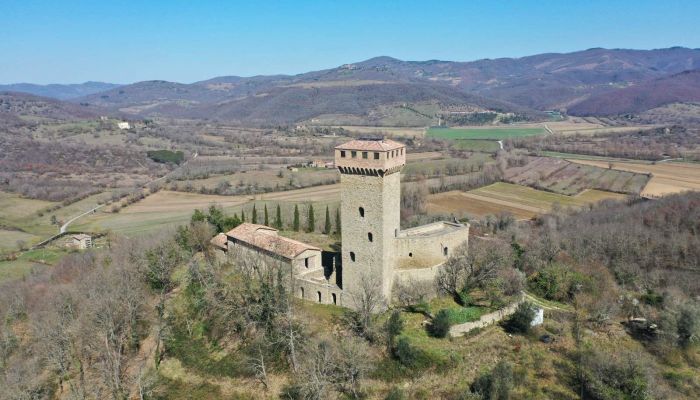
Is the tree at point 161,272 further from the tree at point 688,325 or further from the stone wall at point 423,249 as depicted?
the tree at point 688,325

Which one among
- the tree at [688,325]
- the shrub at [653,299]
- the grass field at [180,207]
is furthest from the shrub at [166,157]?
the tree at [688,325]

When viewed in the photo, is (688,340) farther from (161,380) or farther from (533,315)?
(161,380)

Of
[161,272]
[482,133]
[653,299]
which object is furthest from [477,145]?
[161,272]

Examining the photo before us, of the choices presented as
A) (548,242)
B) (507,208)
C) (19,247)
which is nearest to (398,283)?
(548,242)

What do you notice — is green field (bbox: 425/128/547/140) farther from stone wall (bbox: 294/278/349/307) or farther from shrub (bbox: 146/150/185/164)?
stone wall (bbox: 294/278/349/307)

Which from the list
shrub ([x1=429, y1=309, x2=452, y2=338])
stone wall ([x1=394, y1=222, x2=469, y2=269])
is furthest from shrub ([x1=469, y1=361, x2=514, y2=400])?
stone wall ([x1=394, y1=222, x2=469, y2=269])
